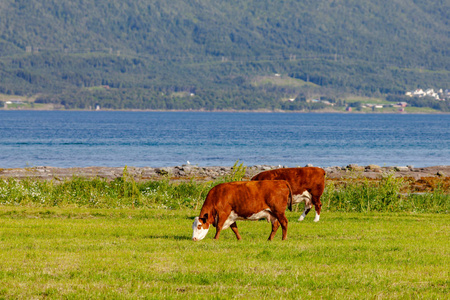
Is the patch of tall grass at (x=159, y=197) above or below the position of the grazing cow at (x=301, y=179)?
below

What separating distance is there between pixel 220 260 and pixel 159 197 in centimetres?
1317

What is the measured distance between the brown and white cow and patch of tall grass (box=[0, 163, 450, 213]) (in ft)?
30.2

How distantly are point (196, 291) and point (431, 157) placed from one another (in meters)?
80.4

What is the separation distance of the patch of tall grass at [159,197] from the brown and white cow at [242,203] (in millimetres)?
9203

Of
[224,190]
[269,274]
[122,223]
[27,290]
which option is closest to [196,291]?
[269,274]

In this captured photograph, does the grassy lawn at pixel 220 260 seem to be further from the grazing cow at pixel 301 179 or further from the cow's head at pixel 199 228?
the grazing cow at pixel 301 179

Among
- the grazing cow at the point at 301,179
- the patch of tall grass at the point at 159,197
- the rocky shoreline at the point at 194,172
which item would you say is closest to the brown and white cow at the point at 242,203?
the grazing cow at the point at 301,179

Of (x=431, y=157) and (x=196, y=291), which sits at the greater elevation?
(x=196, y=291)

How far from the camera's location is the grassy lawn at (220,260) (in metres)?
11.2

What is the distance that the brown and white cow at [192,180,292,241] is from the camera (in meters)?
15.7

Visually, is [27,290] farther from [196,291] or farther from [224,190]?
[224,190]

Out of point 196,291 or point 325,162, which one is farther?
point 325,162

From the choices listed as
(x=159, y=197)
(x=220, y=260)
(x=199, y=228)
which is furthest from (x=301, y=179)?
(x=159, y=197)

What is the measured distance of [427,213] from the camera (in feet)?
80.0
